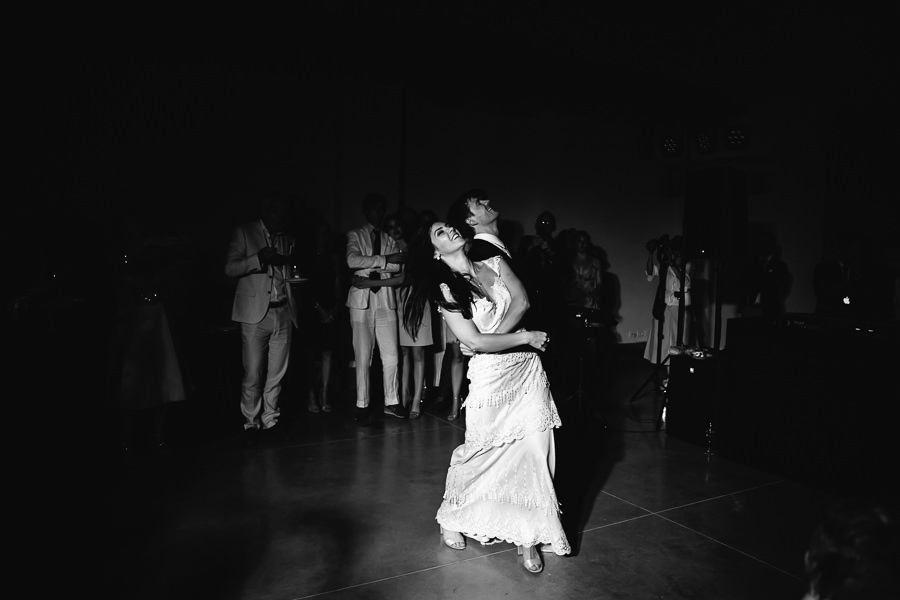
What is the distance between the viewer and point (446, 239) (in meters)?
2.83

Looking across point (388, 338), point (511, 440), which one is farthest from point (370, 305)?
point (511, 440)

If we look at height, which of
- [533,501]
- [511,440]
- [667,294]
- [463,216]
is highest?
[463,216]

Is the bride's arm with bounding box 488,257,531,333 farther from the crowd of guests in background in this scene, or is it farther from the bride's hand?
the crowd of guests in background

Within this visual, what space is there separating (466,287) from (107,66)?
177 inches

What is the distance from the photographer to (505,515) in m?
3.06

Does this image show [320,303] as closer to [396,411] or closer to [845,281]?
[396,411]

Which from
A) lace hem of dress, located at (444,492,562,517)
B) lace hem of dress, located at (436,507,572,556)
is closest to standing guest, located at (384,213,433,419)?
lace hem of dress, located at (436,507,572,556)

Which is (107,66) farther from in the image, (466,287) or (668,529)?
(668,529)

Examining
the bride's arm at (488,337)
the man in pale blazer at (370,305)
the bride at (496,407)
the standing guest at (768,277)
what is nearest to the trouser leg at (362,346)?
the man in pale blazer at (370,305)

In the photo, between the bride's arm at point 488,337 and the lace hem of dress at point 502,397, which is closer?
the bride's arm at point 488,337

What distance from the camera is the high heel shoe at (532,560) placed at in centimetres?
298

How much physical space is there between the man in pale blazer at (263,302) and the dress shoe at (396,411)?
1.05 meters

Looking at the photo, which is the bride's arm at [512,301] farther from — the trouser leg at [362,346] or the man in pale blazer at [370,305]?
the trouser leg at [362,346]

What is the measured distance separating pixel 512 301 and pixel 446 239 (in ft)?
1.33
